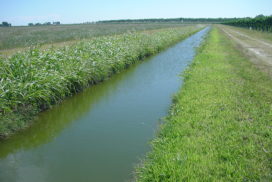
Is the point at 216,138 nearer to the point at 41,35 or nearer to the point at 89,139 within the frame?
the point at 89,139

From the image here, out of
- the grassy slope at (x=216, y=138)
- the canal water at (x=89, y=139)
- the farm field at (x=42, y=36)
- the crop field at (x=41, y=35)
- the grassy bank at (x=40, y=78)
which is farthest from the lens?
the crop field at (x=41, y=35)

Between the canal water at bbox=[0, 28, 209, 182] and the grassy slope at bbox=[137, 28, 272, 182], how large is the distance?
0.43 meters

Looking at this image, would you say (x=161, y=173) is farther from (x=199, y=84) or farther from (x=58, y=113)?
(x=199, y=84)

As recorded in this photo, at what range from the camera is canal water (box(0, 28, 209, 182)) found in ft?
11.4

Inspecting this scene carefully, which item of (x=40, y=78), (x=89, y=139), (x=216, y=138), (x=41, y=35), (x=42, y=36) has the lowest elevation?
(x=89, y=139)

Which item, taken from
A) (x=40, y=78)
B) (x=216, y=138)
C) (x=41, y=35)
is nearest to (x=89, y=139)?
(x=40, y=78)

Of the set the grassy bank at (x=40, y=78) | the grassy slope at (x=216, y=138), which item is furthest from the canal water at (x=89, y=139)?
the grassy slope at (x=216, y=138)

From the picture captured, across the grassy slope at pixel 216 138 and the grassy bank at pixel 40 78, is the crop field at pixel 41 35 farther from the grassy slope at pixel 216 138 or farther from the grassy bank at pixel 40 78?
the grassy slope at pixel 216 138

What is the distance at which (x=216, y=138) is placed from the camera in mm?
3744

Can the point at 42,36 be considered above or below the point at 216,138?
above

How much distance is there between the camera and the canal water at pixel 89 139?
3461 mm

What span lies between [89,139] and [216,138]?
7.40 feet

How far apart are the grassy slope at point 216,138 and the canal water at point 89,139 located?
1.41 feet

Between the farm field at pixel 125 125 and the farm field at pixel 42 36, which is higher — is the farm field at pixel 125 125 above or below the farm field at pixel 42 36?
below
